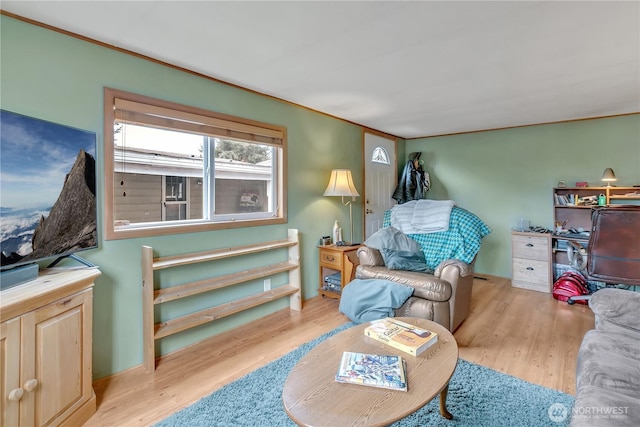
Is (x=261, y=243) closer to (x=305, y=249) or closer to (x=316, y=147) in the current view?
(x=305, y=249)

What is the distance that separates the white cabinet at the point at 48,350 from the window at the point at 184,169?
1.73 ft

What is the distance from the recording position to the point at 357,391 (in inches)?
46.3

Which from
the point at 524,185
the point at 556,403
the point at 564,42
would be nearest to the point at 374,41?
the point at 564,42

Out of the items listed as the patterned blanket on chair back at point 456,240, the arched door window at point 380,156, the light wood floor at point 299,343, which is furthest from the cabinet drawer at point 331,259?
the arched door window at point 380,156

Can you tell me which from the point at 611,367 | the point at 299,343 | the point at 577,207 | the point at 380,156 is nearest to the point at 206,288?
the point at 299,343

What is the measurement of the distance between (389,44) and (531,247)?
322 centimetres

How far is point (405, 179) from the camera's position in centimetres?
480

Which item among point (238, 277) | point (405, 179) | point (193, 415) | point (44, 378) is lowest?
point (193, 415)

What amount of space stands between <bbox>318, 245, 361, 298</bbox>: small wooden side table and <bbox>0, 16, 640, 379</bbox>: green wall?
121mm

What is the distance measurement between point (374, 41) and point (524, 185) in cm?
343

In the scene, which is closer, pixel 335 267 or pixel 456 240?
pixel 456 240

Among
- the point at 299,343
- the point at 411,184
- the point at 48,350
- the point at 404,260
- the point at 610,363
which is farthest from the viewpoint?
the point at 411,184

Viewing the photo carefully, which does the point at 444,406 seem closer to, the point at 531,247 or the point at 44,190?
the point at 44,190

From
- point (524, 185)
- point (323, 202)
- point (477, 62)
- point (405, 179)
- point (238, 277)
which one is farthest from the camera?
point (405, 179)
